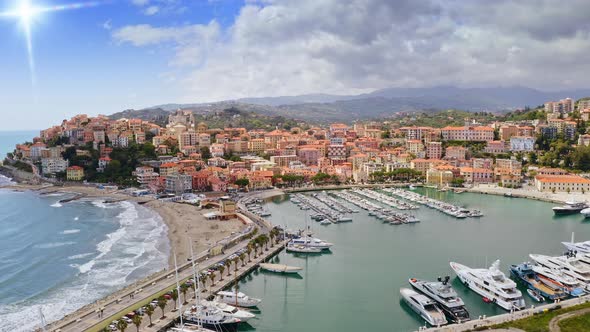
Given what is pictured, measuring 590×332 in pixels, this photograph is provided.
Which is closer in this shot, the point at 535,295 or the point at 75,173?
the point at 535,295

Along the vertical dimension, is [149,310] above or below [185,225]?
above

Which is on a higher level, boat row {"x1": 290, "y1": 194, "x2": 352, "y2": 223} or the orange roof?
the orange roof

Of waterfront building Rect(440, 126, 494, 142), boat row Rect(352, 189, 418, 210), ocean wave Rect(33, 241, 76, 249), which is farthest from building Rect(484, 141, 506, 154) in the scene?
ocean wave Rect(33, 241, 76, 249)

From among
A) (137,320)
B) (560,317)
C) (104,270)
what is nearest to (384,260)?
(560,317)

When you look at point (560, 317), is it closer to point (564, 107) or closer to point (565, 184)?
point (565, 184)

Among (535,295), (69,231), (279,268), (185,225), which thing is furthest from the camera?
(185,225)

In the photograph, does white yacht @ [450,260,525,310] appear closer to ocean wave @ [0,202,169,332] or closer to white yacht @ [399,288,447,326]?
white yacht @ [399,288,447,326]
